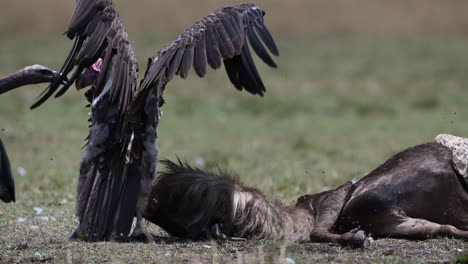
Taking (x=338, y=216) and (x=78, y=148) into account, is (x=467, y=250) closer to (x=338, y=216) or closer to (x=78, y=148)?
(x=338, y=216)

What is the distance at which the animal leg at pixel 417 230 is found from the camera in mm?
5532

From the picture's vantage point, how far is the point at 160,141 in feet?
39.9

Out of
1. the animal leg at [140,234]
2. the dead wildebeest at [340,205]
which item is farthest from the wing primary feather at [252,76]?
the animal leg at [140,234]

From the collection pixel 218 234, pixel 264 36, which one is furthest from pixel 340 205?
pixel 264 36

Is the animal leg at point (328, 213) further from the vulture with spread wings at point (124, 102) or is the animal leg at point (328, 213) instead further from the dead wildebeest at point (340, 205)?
the vulture with spread wings at point (124, 102)

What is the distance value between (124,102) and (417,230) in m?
2.06

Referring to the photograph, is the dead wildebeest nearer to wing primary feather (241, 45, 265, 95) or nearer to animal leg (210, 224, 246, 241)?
animal leg (210, 224, 246, 241)

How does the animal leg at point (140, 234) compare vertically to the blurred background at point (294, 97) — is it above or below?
below

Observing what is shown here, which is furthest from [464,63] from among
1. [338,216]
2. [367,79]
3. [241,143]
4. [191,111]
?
[338,216]

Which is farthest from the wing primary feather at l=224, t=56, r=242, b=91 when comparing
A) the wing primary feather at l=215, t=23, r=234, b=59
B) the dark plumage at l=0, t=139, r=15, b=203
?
the dark plumage at l=0, t=139, r=15, b=203

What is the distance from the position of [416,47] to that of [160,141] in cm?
1094

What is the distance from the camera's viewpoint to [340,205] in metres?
6.01

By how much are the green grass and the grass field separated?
0.8 inches

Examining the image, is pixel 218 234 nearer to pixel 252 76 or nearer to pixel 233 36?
pixel 252 76
